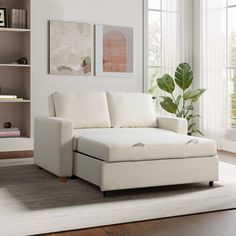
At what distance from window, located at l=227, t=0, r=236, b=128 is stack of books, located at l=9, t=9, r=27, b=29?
2.80 m

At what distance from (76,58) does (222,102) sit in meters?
2.15

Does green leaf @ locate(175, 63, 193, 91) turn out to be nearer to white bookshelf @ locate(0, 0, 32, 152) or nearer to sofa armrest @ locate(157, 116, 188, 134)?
sofa armrest @ locate(157, 116, 188, 134)

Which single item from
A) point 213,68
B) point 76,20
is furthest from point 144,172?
point 213,68

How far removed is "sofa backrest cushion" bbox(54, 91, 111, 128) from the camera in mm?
4453

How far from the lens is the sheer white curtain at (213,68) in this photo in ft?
20.9

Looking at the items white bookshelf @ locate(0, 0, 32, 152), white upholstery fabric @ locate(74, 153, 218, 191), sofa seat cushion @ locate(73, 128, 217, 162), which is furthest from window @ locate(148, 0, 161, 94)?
white upholstery fabric @ locate(74, 153, 218, 191)

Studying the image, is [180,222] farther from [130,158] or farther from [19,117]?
[19,117]

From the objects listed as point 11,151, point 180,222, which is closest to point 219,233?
point 180,222

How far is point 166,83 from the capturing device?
21.0 ft

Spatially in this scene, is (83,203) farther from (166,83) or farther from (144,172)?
(166,83)

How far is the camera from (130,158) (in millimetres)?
3428

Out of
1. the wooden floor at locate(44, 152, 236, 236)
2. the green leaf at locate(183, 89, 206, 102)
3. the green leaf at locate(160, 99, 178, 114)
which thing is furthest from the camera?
the green leaf at locate(160, 99, 178, 114)

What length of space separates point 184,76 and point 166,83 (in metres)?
0.30

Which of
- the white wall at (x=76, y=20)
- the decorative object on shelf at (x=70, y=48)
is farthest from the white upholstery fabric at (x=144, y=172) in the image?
the decorative object on shelf at (x=70, y=48)
